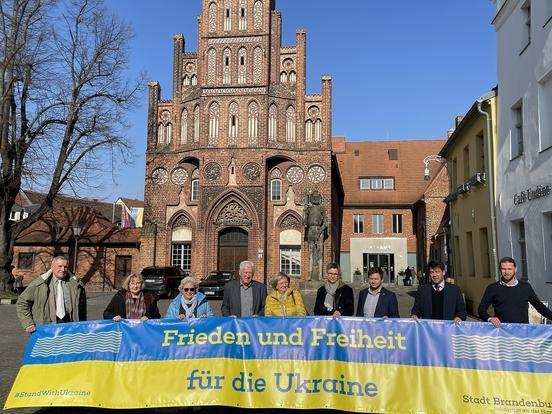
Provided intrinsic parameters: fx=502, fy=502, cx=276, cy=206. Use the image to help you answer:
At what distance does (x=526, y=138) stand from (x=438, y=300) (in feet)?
24.1

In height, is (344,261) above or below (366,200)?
below

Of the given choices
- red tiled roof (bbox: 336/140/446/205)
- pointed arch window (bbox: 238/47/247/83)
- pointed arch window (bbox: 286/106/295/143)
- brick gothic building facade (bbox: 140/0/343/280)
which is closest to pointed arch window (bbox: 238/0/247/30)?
brick gothic building facade (bbox: 140/0/343/280)

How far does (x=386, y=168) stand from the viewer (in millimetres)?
43281

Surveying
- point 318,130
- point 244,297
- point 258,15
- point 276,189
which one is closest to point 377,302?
point 244,297

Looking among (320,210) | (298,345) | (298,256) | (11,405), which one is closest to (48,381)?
(11,405)

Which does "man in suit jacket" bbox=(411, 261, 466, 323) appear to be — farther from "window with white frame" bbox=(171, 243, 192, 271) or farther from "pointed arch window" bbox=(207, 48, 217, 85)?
"pointed arch window" bbox=(207, 48, 217, 85)

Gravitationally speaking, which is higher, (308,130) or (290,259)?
(308,130)

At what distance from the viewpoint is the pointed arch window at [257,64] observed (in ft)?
96.7

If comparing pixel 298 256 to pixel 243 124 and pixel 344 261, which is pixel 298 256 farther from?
pixel 344 261

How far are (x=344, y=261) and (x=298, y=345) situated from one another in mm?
35453

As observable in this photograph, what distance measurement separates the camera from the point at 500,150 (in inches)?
543

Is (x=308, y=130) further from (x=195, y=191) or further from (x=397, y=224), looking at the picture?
(x=397, y=224)

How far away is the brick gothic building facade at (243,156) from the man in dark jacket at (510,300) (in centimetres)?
2238

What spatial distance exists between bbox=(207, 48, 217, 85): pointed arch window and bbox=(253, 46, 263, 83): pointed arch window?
92.7 inches
